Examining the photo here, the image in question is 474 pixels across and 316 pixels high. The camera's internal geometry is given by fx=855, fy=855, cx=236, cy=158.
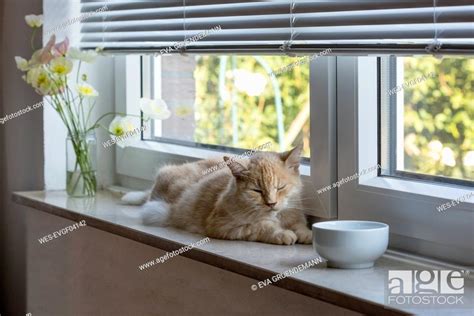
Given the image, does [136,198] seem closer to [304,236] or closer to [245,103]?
[245,103]

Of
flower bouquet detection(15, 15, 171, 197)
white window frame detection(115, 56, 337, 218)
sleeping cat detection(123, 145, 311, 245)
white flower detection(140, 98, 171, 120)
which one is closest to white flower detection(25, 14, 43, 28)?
flower bouquet detection(15, 15, 171, 197)

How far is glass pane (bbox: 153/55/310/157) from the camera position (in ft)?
6.44

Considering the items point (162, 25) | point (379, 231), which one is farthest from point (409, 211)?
point (162, 25)

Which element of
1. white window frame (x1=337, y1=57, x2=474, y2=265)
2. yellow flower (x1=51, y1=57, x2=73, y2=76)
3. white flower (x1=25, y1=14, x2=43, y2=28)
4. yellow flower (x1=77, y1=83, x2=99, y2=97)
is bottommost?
white window frame (x1=337, y1=57, x2=474, y2=265)

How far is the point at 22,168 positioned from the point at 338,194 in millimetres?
1224

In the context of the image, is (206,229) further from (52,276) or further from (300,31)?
(52,276)

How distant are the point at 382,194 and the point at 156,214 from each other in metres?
0.54

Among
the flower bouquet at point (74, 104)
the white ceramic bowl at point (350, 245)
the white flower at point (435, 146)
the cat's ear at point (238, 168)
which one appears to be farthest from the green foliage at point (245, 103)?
the white ceramic bowl at point (350, 245)

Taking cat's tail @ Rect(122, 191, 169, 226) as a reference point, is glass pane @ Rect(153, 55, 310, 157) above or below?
above

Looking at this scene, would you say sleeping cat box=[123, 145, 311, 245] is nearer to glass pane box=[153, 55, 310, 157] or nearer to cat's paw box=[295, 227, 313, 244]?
cat's paw box=[295, 227, 313, 244]

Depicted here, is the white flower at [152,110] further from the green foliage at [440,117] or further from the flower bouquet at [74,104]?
the green foliage at [440,117]

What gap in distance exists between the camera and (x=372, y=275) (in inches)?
55.8

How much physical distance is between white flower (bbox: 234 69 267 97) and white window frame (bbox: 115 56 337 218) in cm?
18

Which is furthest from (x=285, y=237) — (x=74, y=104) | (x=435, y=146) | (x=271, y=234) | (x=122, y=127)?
(x=74, y=104)
